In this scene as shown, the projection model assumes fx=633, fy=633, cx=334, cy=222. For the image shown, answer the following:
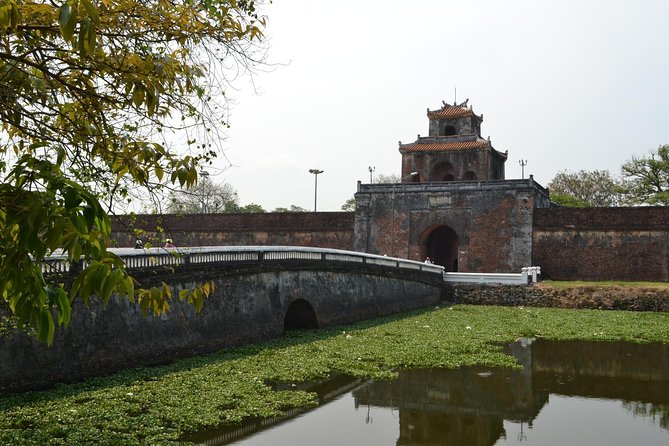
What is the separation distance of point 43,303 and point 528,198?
27929 millimetres

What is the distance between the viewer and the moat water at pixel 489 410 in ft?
26.2

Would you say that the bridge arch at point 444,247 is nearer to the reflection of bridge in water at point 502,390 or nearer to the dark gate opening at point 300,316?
the dark gate opening at point 300,316

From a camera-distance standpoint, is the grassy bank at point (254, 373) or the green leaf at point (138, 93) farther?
the grassy bank at point (254, 373)

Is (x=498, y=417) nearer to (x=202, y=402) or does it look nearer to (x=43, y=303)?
(x=202, y=402)

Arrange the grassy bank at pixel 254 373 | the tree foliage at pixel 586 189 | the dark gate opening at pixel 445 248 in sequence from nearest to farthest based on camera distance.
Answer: the grassy bank at pixel 254 373
the dark gate opening at pixel 445 248
the tree foliage at pixel 586 189

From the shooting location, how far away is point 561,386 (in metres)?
11.3

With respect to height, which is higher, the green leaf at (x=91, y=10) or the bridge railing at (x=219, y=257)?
the green leaf at (x=91, y=10)

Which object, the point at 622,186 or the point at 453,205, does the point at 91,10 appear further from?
the point at 622,186

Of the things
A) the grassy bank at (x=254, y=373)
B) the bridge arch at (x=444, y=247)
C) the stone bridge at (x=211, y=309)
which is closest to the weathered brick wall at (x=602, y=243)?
the bridge arch at (x=444, y=247)

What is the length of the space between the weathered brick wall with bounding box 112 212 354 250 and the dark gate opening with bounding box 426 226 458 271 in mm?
4569

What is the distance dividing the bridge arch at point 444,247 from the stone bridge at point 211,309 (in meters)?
11.3

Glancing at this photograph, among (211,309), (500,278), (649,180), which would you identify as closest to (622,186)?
(649,180)

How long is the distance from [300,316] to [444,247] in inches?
715

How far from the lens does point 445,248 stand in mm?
34094
